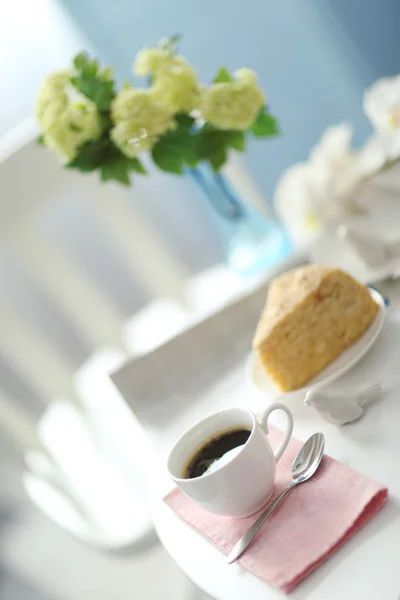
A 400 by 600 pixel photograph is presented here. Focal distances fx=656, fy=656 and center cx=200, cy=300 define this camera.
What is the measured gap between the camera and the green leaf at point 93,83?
3.53ft

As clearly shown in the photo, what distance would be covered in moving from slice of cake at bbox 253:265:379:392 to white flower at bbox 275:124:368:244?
26 centimetres

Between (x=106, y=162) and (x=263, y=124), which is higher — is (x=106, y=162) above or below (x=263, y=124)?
above

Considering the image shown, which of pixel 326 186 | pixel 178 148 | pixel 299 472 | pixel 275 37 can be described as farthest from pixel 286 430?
pixel 275 37

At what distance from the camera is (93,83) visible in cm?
108

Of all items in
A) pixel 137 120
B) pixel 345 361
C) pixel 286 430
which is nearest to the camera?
pixel 286 430

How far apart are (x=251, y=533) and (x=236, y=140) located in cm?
71

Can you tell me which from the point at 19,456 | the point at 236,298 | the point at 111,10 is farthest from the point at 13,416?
the point at 111,10

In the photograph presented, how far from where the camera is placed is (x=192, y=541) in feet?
2.22

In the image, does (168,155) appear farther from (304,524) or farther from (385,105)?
(304,524)

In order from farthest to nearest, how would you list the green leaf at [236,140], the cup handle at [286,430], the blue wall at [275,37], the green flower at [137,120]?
the blue wall at [275,37], the green leaf at [236,140], the green flower at [137,120], the cup handle at [286,430]

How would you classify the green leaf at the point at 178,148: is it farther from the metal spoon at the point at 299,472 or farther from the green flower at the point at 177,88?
the metal spoon at the point at 299,472

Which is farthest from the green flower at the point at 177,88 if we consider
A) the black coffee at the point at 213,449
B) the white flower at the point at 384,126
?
the black coffee at the point at 213,449

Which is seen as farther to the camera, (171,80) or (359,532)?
(171,80)

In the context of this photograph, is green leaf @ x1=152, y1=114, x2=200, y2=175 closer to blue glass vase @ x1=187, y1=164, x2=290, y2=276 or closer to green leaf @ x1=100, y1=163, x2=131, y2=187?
green leaf @ x1=100, y1=163, x2=131, y2=187
